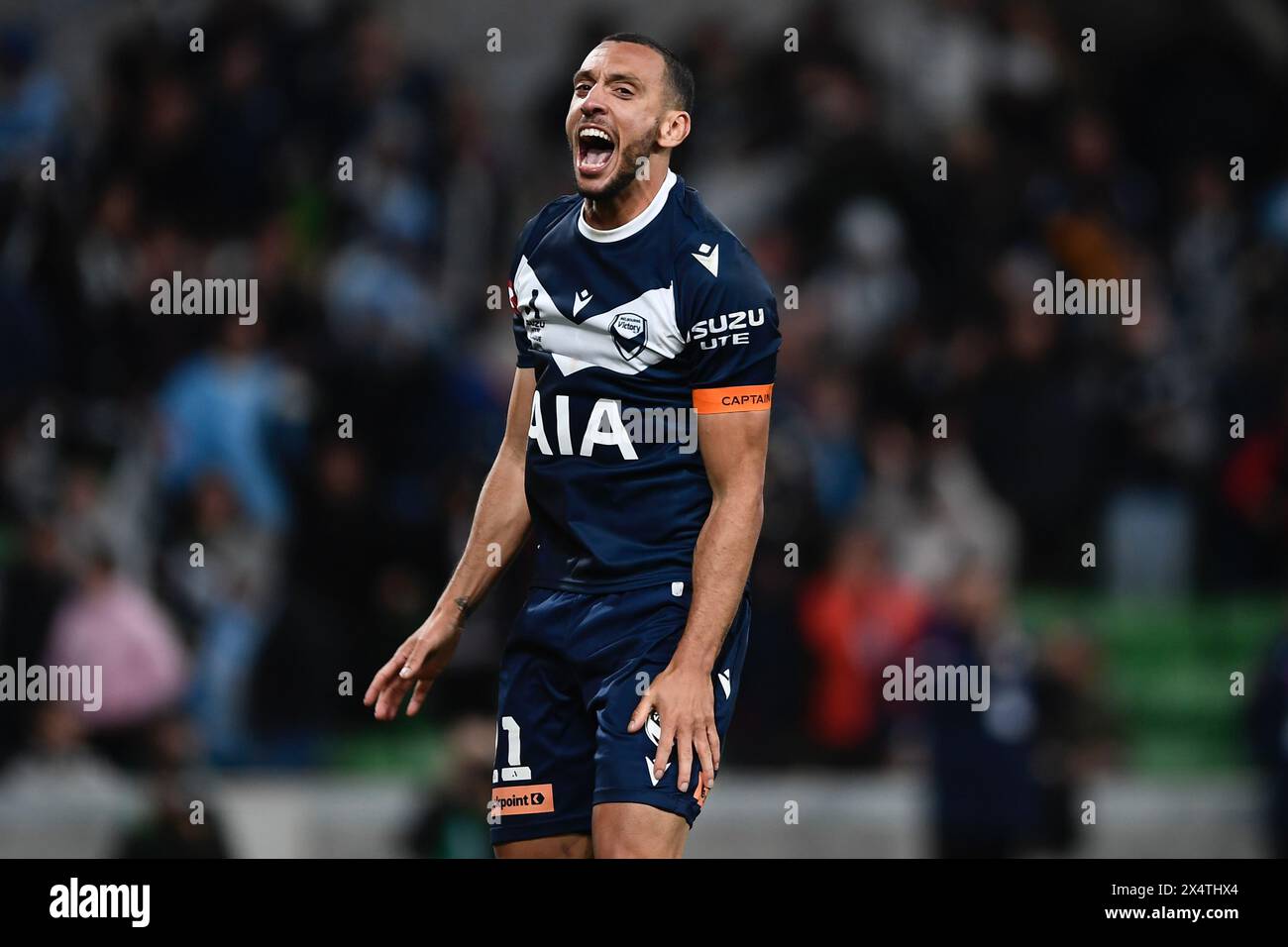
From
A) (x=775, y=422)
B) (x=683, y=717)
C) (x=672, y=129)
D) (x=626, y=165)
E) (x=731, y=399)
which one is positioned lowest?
(x=683, y=717)

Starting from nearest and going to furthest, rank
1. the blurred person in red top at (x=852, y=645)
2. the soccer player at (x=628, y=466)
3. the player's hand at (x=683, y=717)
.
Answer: the player's hand at (x=683, y=717) → the soccer player at (x=628, y=466) → the blurred person in red top at (x=852, y=645)

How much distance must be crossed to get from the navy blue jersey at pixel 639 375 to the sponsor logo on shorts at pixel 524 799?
538 millimetres

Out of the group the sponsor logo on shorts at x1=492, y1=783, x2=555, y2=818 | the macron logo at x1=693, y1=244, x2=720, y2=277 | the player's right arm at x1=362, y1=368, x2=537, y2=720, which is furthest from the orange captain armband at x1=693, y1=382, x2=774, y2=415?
the sponsor logo on shorts at x1=492, y1=783, x2=555, y2=818

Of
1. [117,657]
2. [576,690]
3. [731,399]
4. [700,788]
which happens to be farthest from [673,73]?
[117,657]

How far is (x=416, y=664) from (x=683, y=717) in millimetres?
896

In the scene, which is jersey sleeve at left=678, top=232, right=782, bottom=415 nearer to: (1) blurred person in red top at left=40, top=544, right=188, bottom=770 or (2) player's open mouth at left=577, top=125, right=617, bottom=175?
(2) player's open mouth at left=577, top=125, right=617, bottom=175

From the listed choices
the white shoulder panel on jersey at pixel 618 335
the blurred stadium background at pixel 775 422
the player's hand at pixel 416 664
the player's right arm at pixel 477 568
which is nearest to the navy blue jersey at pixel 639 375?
the white shoulder panel on jersey at pixel 618 335

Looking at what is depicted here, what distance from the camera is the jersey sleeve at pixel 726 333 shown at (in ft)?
18.0

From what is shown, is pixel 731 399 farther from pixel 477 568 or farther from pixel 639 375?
pixel 477 568

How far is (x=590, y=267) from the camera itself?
565 cm

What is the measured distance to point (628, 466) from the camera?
18.4 feet

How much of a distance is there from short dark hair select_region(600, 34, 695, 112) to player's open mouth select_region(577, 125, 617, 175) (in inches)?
9.0

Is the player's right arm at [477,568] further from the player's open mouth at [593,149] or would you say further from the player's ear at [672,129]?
the player's ear at [672,129]
